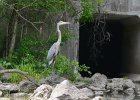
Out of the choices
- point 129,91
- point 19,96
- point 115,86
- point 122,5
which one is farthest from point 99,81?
point 19,96

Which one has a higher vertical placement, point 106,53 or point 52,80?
point 52,80

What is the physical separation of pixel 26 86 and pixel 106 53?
970 cm

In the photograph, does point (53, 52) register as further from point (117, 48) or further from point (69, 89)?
point (117, 48)

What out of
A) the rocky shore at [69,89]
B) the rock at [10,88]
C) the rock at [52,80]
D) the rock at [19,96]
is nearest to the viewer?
the rocky shore at [69,89]

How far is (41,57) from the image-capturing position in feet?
45.1

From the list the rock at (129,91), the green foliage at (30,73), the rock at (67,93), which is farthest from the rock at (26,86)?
the rock at (129,91)

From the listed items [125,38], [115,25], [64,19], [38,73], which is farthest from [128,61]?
[38,73]

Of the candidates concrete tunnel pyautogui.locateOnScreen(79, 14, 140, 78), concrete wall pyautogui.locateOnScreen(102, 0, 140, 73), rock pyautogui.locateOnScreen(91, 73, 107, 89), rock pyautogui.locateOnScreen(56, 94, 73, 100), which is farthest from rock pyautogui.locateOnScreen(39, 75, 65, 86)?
concrete tunnel pyautogui.locateOnScreen(79, 14, 140, 78)

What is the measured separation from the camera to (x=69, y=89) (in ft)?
30.4

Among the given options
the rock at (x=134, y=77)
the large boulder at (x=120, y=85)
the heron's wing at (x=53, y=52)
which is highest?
the heron's wing at (x=53, y=52)

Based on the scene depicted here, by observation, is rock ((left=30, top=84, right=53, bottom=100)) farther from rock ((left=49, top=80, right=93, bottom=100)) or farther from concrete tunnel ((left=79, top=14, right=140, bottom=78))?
concrete tunnel ((left=79, top=14, right=140, bottom=78))

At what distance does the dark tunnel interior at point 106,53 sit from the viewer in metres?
19.2

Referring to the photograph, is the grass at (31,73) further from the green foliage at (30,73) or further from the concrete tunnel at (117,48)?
the concrete tunnel at (117,48)

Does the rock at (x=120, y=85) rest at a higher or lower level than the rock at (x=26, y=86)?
lower
